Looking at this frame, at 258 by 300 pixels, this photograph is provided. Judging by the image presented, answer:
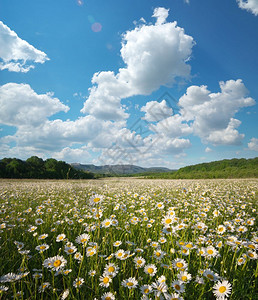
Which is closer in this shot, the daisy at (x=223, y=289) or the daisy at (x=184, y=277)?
the daisy at (x=223, y=289)

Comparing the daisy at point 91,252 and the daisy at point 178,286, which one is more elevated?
the daisy at point 91,252

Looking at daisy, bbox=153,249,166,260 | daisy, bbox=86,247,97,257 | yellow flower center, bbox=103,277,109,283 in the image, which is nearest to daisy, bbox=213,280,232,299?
daisy, bbox=153,249,166,260

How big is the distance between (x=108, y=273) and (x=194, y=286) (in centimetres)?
102

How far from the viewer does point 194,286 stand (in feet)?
6.18

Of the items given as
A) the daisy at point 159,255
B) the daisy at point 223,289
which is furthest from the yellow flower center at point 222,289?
the daisy at point 159,255

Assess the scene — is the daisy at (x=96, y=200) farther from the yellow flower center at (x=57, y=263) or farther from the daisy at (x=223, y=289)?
the daisy at (x=223, y=289)

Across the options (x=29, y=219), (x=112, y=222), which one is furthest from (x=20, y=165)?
(x=112, y=222)

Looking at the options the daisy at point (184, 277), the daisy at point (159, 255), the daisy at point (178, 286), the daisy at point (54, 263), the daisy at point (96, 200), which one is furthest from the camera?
the daisy at point (96, 200)

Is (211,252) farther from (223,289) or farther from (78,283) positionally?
(78,283)

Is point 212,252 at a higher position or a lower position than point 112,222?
lower

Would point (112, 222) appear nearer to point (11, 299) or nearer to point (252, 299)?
point (11, 299)

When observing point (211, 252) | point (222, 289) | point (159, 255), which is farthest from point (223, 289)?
point (159, 255)

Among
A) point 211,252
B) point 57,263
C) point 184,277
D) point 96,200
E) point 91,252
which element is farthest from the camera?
point 96,200

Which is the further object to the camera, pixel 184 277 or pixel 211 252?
pixel 211 252
